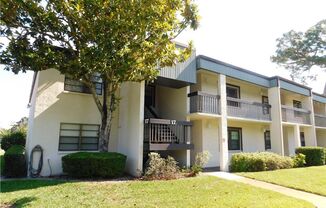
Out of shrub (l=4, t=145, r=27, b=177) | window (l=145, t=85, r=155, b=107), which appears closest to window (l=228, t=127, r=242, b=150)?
window (l=145, t=85, r=155, b=107)

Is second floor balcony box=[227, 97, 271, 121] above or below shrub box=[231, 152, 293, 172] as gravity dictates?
above

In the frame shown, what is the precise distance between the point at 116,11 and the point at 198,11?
13.3ft

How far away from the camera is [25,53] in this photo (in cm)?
998

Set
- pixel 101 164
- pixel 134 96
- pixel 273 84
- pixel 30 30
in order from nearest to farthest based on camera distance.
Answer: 1. pixel 30 30
2. pixel 101 164
3. pixel 134 96
4. pixel 273 84

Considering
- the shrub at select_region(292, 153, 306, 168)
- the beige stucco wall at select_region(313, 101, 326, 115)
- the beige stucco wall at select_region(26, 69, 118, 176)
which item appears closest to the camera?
the beige stucco wall at select_region(26, 69, 118, 176)

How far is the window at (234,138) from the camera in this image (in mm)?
18719

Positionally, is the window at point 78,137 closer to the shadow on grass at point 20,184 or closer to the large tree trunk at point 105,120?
the large tree trunk at point 105,120

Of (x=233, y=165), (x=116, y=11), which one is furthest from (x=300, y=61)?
(x=116, y=11)

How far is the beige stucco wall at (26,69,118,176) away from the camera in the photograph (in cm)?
1255

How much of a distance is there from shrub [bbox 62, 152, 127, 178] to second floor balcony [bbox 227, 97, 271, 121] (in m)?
8.70

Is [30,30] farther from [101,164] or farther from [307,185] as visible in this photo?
[307,185]

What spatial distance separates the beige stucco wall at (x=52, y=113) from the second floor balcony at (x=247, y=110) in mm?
9367

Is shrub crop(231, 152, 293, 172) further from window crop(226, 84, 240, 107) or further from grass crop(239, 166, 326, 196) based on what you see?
window crop(226, 84, 240, 107)

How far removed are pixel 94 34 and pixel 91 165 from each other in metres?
5.75
